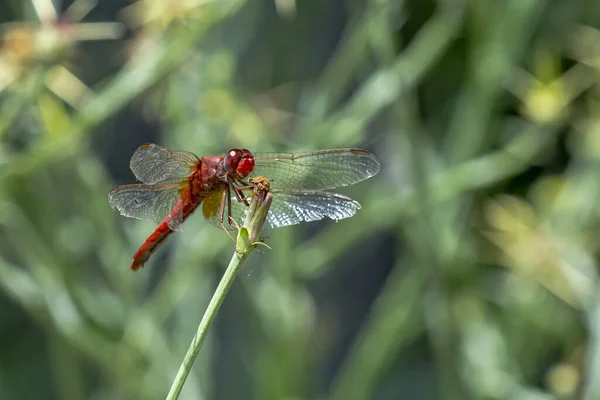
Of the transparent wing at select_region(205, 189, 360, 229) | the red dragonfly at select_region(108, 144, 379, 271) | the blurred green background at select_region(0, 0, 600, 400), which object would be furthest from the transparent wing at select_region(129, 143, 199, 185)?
the blurred green background at select_region(0, 0, 600, 400)

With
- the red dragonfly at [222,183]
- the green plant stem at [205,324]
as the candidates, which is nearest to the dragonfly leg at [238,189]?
the red dragonfly at [222,183]

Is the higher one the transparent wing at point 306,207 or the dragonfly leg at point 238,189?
the dragonfly leg at point 238,189

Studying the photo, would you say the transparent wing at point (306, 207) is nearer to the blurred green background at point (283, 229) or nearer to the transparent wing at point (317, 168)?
the transparent wing at point (317, 168)

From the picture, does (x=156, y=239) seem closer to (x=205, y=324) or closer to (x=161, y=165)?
(x=161, y=165)

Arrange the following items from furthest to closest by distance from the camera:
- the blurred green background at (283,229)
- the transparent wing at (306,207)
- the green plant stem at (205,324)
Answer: the blurred green background at (283,229)
the transparent wing at (306,207)
the green plant stem at (205,324)

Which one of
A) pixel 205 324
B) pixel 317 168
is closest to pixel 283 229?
pixel 317 168

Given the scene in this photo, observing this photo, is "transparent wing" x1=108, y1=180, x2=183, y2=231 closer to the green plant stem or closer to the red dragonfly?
the red dragonfly

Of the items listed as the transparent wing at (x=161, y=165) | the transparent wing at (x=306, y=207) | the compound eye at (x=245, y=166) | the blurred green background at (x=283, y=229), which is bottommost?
the transparent wing at (x=306, y=207)
